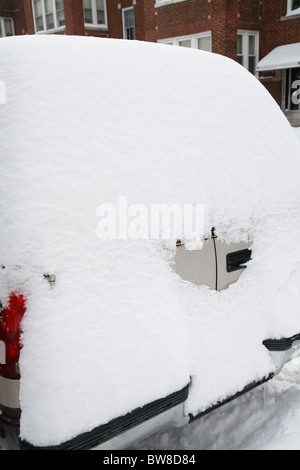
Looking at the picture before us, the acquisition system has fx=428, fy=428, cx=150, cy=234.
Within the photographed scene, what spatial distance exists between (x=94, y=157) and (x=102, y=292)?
64cm

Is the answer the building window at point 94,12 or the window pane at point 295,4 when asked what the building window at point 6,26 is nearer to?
the building window at point 94,12

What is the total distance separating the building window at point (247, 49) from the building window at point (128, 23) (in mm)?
8283

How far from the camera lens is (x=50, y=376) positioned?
5.88 feet

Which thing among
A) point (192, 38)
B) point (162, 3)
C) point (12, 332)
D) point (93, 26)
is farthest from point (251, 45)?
point (12, 332)

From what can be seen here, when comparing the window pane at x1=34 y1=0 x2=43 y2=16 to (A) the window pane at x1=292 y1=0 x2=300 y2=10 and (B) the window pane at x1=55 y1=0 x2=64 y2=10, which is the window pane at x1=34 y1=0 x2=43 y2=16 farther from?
(A) the window pane at x1=292 y1=0 x2=300 y2=10

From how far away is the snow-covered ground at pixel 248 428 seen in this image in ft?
8.52

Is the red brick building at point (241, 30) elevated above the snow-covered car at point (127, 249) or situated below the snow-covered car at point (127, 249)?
above

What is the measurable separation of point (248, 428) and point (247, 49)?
20.0 metres

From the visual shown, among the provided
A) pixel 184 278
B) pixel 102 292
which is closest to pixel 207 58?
pixel 184 278

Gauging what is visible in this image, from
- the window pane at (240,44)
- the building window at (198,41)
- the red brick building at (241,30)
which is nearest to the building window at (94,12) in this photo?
the red brick building at (241,30)

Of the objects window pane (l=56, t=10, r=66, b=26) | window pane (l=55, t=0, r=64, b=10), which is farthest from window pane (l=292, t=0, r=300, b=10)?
window pane (l=55, t=0, r=64, b=10)

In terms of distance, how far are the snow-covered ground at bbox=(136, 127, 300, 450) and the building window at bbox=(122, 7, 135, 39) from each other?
2579 cm

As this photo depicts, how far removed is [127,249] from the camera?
2.08 m
